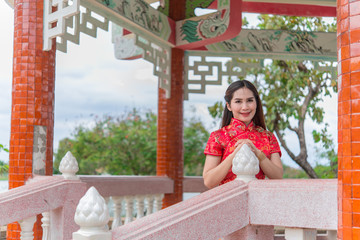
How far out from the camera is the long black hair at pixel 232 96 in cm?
234

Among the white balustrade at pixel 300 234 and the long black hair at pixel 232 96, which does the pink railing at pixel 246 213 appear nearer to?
the white balustrade at pixel 300 234

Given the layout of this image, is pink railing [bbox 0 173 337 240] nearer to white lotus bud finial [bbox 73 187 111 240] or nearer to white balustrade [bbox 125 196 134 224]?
white lotus bud finial [bbox 73 187 111 240]

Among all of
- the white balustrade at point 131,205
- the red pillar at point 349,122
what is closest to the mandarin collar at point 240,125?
the red pillar at point 349,122

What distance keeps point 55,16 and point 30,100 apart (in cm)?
57

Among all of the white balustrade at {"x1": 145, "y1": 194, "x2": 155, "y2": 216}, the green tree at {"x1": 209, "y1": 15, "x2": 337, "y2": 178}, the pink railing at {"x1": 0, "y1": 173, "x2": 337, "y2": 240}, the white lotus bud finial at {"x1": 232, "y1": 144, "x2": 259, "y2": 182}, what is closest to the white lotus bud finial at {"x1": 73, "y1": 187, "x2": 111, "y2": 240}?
the pink railing at {"x1": 0, "y1": 173, "x2": 337, "y2": 240}

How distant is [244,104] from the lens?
2314mm

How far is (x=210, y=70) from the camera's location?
5074 mm

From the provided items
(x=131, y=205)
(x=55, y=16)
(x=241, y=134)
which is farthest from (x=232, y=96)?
(x=131, y=205)

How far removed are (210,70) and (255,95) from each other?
275 cm

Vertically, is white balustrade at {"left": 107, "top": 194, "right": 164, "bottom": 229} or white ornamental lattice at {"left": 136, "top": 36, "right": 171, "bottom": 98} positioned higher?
white ornamental lattice at {"left": 136, "top": 36, "right": 171, "bottom": 98}

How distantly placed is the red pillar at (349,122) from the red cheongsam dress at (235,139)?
78cm

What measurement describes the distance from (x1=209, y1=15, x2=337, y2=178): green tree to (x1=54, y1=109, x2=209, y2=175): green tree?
197 centimetres

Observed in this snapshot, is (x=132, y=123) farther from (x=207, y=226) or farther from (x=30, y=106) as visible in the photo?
(x=207, y=226)

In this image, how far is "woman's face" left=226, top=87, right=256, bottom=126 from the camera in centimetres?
232
